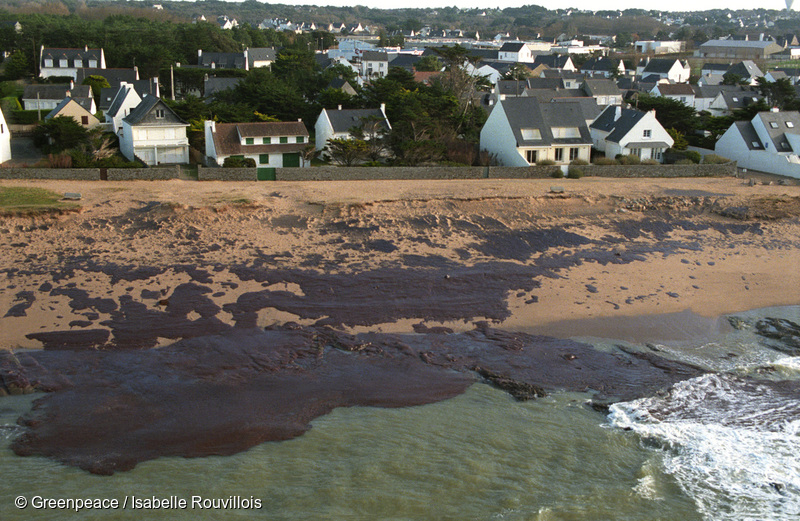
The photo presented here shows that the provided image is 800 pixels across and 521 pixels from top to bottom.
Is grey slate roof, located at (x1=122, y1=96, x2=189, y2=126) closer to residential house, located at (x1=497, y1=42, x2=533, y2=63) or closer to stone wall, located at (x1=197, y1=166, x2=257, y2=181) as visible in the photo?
stone wall, located at (x1=197, y1=166, x2=257, y2=181)

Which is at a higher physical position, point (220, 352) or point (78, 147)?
point (78, 147)

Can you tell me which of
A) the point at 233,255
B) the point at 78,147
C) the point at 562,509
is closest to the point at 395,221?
the point at 233,255

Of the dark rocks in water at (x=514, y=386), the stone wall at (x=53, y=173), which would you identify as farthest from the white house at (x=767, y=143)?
the stone wall at (x=53, y=173)

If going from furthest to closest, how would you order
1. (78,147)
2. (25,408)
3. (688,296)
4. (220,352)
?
(78,147) → (688,296) → (220,352) → (25,408)

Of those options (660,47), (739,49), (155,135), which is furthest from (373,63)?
(739,49)

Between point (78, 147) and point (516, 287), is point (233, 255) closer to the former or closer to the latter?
point (516, 287)

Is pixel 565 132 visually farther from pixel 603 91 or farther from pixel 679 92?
pixel 679 92
